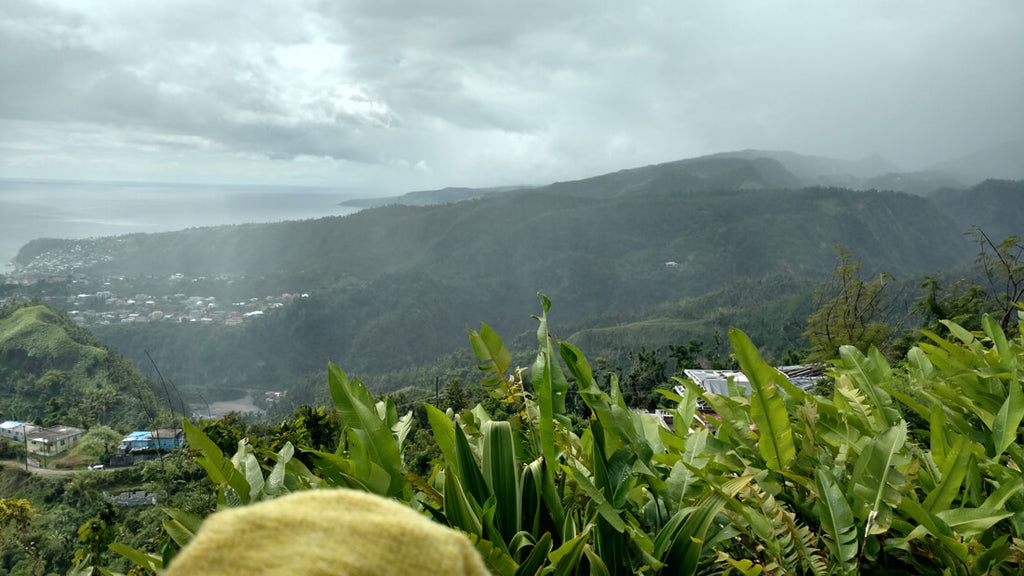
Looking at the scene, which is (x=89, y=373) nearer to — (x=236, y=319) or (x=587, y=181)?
(x=236, y=319)

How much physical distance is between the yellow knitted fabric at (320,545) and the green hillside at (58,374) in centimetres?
3248

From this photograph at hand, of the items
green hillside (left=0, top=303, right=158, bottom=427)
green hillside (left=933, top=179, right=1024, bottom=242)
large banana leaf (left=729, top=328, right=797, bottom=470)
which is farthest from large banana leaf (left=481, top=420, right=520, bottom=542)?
green hillside (left=933, top=179, right=1024, bottom=242)

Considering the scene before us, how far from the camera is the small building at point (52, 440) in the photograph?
2086 cm

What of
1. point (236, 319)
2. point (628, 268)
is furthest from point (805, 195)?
point (236, 319)

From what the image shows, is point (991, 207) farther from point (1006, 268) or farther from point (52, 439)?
point (52, 439)

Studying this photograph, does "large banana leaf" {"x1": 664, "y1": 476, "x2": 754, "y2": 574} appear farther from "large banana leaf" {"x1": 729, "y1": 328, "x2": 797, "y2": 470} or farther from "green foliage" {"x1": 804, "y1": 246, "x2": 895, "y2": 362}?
"green foliage" {"x1": 804, "y1": 246, "x2": 895, "y2": 362}

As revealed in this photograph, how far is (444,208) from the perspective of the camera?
293 feet

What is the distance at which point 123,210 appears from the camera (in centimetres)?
11212

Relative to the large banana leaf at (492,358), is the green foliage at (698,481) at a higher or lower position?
lower

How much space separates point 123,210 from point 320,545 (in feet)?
446

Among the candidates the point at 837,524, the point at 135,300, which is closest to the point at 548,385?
the point at 837,524

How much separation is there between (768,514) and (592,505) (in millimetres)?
269

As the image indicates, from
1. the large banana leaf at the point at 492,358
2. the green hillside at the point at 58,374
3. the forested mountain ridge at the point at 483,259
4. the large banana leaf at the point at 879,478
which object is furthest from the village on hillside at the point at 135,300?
the large banana leaf at the point at 879,478

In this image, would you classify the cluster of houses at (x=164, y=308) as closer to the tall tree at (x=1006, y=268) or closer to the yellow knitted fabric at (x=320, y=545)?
the tall tree at (x=1006, y=268)
